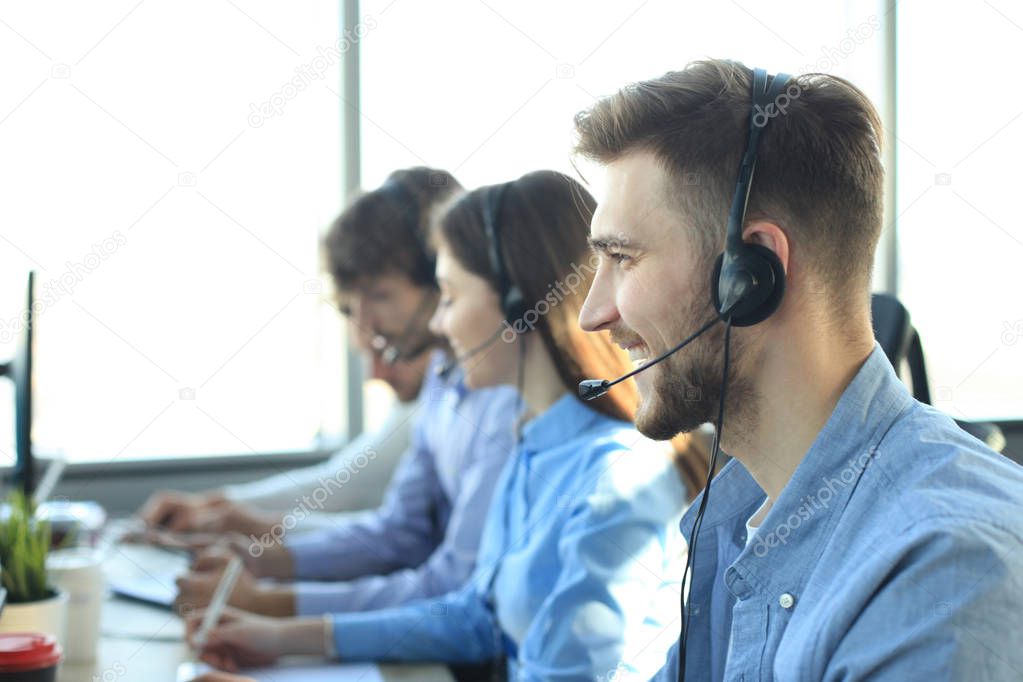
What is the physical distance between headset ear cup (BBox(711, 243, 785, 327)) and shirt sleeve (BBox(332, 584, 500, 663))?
876mm

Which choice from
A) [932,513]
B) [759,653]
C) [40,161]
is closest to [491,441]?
[759,653]

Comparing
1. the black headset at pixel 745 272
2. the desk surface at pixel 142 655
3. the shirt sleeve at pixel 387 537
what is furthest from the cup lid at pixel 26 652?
the shirt sleeve at pixel 387 537

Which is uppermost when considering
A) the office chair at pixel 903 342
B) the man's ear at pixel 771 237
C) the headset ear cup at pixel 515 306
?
the man's ear at pixel 771 237

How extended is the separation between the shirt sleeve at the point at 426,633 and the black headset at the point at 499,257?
1.49ft

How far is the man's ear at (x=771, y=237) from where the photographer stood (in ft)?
2.98

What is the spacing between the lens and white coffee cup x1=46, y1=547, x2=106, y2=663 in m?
1.45

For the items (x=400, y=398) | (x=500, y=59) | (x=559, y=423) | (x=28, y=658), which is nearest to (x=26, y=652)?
(x=28, y=658)

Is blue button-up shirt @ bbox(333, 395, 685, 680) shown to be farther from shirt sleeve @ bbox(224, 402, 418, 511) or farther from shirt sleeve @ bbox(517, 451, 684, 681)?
shirt sleeve @ bbox(224, 402, 418, 511)

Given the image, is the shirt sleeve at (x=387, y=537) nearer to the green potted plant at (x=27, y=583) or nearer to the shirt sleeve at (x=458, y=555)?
the shirt sleeve at (x=458, y=555)

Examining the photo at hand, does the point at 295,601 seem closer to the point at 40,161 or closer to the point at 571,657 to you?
the point at 571,657

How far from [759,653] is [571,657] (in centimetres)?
45

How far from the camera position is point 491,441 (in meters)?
1.93

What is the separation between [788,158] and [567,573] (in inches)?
Result: 25.3

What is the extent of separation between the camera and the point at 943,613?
0.70m
